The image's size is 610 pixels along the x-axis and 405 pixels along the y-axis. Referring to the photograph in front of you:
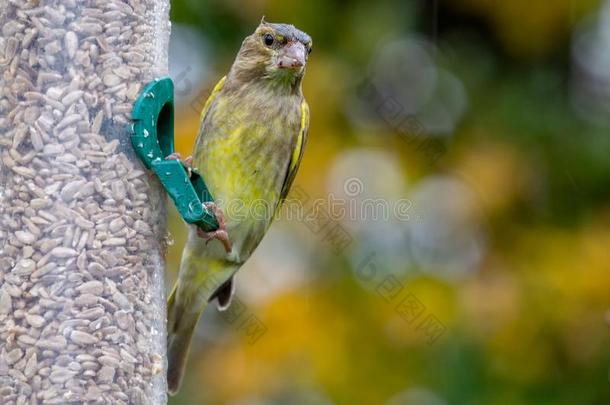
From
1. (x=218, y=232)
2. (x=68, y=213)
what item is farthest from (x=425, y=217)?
(x=68, y=213)

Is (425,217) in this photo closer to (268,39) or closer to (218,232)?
(268,39)

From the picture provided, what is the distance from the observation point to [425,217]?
6672 millimetres

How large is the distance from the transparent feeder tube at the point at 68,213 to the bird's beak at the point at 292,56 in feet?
3.96

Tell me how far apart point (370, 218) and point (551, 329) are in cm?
128

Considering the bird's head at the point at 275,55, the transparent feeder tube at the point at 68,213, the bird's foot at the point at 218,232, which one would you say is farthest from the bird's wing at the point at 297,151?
the transparent feeder tube at the point at 68,213

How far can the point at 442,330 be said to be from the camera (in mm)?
6250

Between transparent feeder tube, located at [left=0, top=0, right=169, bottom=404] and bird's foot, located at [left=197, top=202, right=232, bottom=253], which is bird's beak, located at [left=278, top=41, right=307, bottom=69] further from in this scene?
transparent feeder tube, located at [left=0, top=0, right=169, bottom=404]

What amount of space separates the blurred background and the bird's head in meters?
1.03

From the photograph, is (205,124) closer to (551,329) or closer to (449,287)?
(449,287)

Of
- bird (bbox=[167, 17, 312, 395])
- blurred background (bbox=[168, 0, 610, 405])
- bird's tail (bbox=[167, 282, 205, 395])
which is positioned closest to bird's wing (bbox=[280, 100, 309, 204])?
bird (bbox=[167, 17, 312, 395])

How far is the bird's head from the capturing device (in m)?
4.91

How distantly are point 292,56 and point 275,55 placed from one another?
13 cm

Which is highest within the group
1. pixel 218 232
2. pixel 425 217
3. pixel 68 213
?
pixel 68 213

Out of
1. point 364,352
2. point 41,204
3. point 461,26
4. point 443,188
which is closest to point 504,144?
point 443,188
